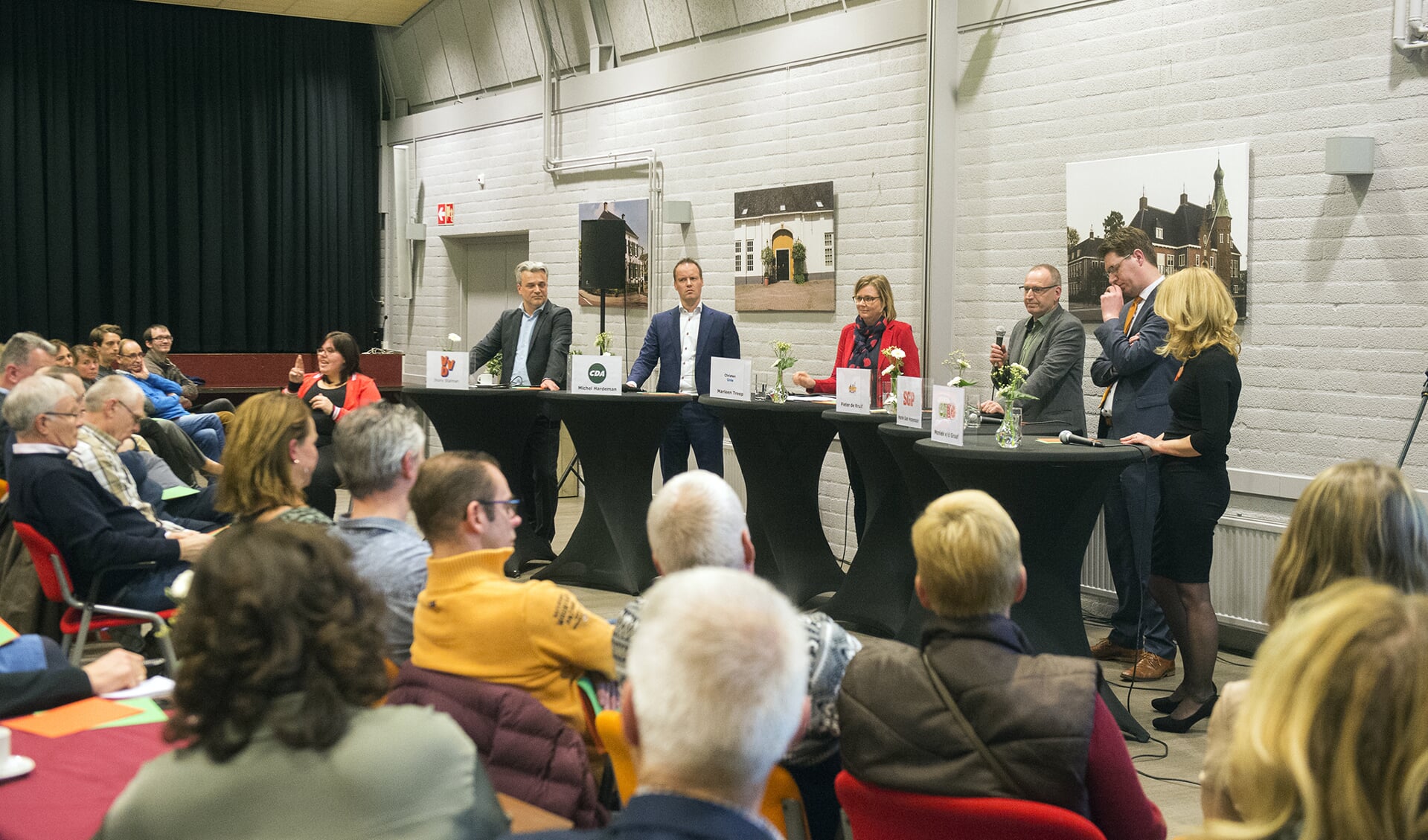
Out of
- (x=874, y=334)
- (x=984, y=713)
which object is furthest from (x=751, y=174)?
(x=984, y=713)

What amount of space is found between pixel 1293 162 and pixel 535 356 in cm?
394

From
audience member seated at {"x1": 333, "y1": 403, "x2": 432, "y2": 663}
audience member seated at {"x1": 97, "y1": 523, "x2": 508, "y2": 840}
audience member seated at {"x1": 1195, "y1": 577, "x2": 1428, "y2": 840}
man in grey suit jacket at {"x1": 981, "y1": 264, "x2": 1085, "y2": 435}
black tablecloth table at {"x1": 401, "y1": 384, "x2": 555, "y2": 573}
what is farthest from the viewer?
black tablecloth table at {"x1": 401, "y1": 384, "x2": 555, "y2": 573}

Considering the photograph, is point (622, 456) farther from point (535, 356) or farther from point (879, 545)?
point (879, 545)

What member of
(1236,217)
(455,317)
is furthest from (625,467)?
(455,317)

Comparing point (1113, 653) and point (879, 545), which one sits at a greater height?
point (879, 545)

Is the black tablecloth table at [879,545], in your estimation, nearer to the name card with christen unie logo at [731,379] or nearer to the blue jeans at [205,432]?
the name card with christen unie logo at [731,379]

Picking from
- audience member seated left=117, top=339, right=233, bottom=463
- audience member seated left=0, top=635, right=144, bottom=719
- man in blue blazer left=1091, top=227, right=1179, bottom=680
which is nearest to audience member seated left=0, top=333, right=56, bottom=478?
audience member seated left=117, top=339, right=233, bottom=463

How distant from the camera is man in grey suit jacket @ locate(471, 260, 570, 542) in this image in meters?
6.88

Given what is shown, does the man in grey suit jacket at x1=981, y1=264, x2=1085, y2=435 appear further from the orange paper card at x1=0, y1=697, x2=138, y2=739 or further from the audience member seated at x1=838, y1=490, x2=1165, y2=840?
the orange paper card at x1=0, y1=697, x2=138, y2=739

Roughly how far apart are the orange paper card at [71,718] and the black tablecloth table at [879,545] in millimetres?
3300

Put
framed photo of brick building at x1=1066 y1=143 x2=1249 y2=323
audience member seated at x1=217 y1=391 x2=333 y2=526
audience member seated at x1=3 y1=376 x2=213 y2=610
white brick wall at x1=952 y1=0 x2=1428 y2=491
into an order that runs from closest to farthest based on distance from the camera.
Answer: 1. audience member seated at x1=217 y1=391 x2=333 y2=526
2. audience member seated at x1=3 y1=376 x2=213 y2=610
3. white brick wall at x1=952 y1=0 x2=1428 y2=491
4. framed photo of brick building at x1=1066 y1=143 x2=1249 y2=323

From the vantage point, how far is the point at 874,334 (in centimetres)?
593

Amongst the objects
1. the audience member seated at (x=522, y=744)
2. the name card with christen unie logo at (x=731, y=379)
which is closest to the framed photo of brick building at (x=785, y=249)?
the name card with christen unie logo at (x=731, y=379)

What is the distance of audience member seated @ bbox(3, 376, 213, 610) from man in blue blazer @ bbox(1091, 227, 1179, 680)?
343 centimetres
